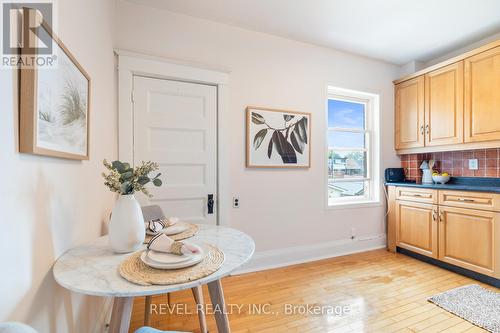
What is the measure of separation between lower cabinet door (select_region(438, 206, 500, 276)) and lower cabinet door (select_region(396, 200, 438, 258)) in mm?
82

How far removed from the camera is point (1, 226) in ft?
2.18

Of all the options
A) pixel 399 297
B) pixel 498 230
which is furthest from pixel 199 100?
pixel 498 230

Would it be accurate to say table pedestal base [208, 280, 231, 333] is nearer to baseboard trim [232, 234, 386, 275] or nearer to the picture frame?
the picture frame

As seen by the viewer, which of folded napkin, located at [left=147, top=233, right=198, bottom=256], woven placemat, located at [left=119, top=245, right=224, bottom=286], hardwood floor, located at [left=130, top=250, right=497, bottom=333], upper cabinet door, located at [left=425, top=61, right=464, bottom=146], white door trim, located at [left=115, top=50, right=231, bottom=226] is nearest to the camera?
woven placemat, located at [left=119, top=245, right=224, bottom=286]

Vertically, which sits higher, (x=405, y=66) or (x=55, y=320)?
(x=405, y=66)

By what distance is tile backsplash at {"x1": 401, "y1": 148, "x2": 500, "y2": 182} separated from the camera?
2648mm

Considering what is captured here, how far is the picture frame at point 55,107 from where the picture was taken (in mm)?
770

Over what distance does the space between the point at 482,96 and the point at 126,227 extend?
3.43 meters

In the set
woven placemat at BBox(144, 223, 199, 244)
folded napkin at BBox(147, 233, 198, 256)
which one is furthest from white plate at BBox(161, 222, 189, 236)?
folded napkin at BBox(147, 233, 198, 256)

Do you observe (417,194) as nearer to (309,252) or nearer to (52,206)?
(309,252)

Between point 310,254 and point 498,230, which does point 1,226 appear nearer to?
point 310,254

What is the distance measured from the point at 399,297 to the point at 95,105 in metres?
2.85

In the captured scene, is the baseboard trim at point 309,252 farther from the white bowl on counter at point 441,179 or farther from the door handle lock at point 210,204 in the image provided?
the white bowl on counter at point 441,179

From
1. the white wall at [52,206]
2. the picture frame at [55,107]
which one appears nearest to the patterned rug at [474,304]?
the white wall at [52,206]
